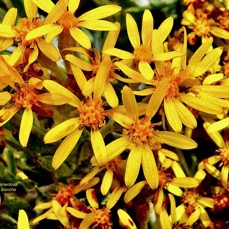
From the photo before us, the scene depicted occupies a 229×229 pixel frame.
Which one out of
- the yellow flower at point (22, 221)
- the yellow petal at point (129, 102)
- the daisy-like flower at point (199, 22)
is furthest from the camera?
the daisy-like flower at point (199, 22)

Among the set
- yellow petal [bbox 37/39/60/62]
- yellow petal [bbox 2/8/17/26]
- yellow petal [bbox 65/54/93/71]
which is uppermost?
yellow petal [bbox 2/8/17/26]

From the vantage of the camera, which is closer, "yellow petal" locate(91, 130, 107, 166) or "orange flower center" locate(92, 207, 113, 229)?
"yellow petal" locate(91, 130, 107, 166)

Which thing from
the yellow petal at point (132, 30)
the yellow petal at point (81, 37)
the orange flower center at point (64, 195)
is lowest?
the orange flower center at point (64, 195)

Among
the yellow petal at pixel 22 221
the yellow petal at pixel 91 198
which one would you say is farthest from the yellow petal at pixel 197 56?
the yellow petal at pixel 22 221

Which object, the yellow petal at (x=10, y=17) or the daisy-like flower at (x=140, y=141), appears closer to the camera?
the daisy-like flower at (x=140, y=141)

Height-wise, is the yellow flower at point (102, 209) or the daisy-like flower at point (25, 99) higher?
the daisy-like flower at point (25, 99)

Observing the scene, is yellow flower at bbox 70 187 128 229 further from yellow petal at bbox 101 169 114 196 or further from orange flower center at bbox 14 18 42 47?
orange flower center at bbox 14 18 42 47

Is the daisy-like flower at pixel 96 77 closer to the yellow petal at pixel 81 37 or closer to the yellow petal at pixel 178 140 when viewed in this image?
the yellow petal at pixel 81 37

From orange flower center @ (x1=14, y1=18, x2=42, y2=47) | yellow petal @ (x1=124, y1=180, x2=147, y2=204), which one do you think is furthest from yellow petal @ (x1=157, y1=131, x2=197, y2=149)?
orange flower center @ (x1=14, y1=18, x2=42, y2=47)
